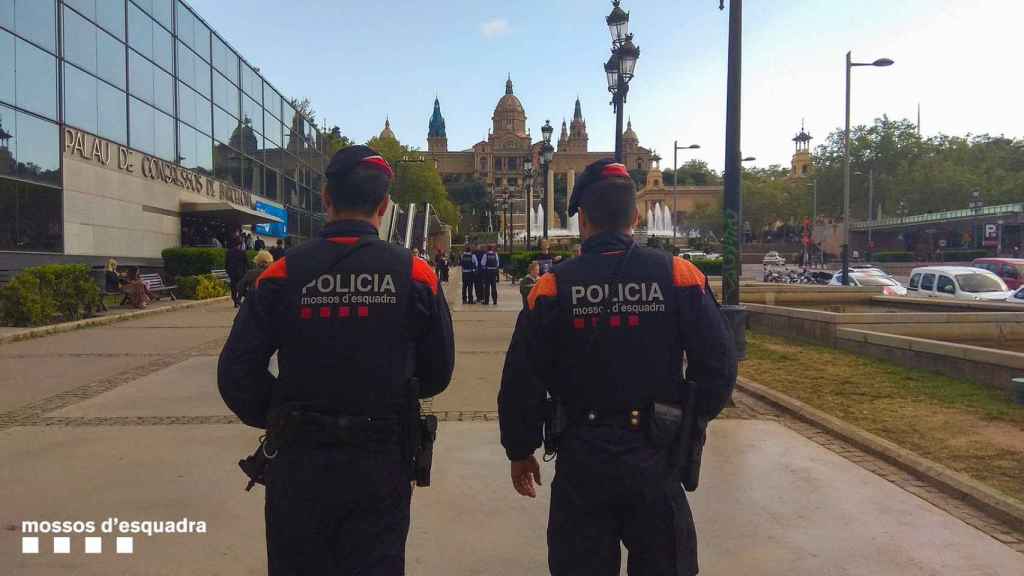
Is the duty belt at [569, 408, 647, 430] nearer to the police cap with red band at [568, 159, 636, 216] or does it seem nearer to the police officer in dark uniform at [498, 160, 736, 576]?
the police officer in dark uniform at [498, 160, 736, 576]

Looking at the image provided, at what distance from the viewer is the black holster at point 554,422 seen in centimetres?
272

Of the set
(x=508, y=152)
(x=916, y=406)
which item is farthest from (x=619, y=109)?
(x=508, y=152)

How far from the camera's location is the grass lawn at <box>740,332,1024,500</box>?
5773 mm

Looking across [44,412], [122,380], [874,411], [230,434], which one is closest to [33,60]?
[122,380]

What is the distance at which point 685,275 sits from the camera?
271cm

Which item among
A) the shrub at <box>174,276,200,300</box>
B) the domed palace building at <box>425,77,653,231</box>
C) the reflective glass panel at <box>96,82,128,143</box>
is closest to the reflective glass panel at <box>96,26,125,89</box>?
the reflective glass panel at <box>96,82,128,143</box>

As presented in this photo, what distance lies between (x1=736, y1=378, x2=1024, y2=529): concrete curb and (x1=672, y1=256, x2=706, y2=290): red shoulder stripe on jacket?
122 inches

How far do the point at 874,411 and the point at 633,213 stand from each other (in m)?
5.63

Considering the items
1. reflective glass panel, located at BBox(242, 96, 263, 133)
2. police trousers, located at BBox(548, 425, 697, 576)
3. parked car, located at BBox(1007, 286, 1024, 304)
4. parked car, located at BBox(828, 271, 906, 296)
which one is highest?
reflective glass panel, located at BBox(242, 96, 263, 133)

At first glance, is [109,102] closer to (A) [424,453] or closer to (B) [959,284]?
(B) [959,284]

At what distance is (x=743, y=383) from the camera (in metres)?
8.88

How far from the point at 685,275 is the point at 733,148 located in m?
6.06

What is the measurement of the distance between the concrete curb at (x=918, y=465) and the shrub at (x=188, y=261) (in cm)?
2013

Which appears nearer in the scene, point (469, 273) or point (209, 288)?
point (469, 273)
